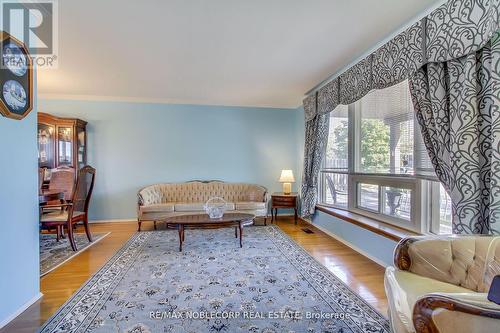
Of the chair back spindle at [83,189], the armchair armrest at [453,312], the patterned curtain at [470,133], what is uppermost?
the patterned curtain at [470,133]

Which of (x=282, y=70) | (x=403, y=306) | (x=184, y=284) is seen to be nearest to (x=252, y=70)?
(x=282, y=70)

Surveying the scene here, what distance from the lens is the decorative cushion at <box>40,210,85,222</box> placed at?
320cm

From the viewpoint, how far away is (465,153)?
1751mm

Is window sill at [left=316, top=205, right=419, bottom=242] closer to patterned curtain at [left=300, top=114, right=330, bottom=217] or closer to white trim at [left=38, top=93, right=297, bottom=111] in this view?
patterned curtain at [left=300, top=114, right=330, bottom=217]

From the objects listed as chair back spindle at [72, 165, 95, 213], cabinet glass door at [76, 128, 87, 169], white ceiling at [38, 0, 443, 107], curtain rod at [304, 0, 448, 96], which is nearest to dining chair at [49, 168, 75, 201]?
cabinet glass door at [76, 128, 87, 169]

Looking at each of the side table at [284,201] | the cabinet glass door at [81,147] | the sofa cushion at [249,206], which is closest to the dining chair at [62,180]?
the cabinet glass door at [81,147]

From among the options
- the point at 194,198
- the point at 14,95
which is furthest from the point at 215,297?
the point at 194,198

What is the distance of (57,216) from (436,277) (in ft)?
13.9

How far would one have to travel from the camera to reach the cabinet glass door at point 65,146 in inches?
169

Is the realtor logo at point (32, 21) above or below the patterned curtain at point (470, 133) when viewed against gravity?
above

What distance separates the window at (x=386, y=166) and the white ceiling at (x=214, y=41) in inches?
29.1

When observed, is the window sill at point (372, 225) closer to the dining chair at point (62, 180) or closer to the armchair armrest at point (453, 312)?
the armchair armrest at point (453, 312)

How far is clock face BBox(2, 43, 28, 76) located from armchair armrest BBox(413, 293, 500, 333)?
3026mm

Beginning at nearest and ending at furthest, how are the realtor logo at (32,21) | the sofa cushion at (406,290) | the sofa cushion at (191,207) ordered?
the sofa cushion at (406,290)
the realtor logo at (32,21)
the sofa cushion at (191,207)
